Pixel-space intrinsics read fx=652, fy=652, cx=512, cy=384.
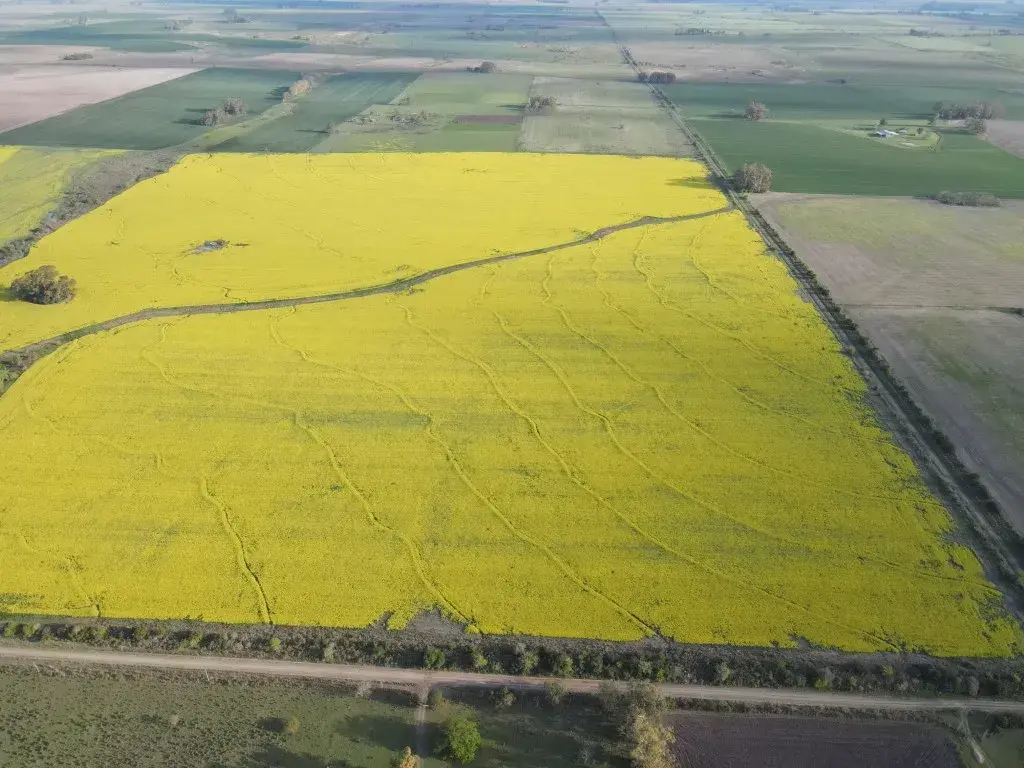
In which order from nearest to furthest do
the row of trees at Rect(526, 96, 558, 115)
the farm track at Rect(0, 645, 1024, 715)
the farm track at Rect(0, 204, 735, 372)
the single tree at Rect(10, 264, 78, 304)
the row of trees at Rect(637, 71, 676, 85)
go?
the farm track at Rect(0, 645, 1024, 715) → the farm track at Rect(0, 204, 735, 372) → the single tree at Rect(10, 264, 78, 304) → the row of trees at Rect(526, 96, 558, 115) → the row of trees at Rect(637, 71, 676, 85)

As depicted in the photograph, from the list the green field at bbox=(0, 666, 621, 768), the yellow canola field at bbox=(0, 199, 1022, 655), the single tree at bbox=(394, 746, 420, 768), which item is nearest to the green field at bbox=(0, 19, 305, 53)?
the yellow canola field at bbox=(0, 199, 1022, 655)

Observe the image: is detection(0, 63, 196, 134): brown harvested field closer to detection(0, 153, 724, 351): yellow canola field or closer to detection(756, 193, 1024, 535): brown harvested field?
detection(0, 153, 724, 351): yellow canola field

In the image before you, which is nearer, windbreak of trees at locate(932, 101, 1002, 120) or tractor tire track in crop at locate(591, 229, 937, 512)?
tractor tire track in crop at locate(591, 229, 937, 512)

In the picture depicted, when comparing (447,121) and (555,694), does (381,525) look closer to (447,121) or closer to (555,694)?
(555,694)

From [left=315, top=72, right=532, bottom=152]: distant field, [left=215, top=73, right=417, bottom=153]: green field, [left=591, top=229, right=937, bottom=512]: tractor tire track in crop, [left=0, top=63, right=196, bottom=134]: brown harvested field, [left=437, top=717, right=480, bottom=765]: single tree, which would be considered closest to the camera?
[left=437, top=717, right=480, bottom=765]: single tree

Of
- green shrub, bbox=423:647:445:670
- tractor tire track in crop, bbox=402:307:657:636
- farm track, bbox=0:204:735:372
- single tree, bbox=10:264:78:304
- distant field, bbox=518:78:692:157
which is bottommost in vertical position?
green shrub, bbox=423:647:445:670

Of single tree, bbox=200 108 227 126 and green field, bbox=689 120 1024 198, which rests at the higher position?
single tree, bbox=200 108 227 126
